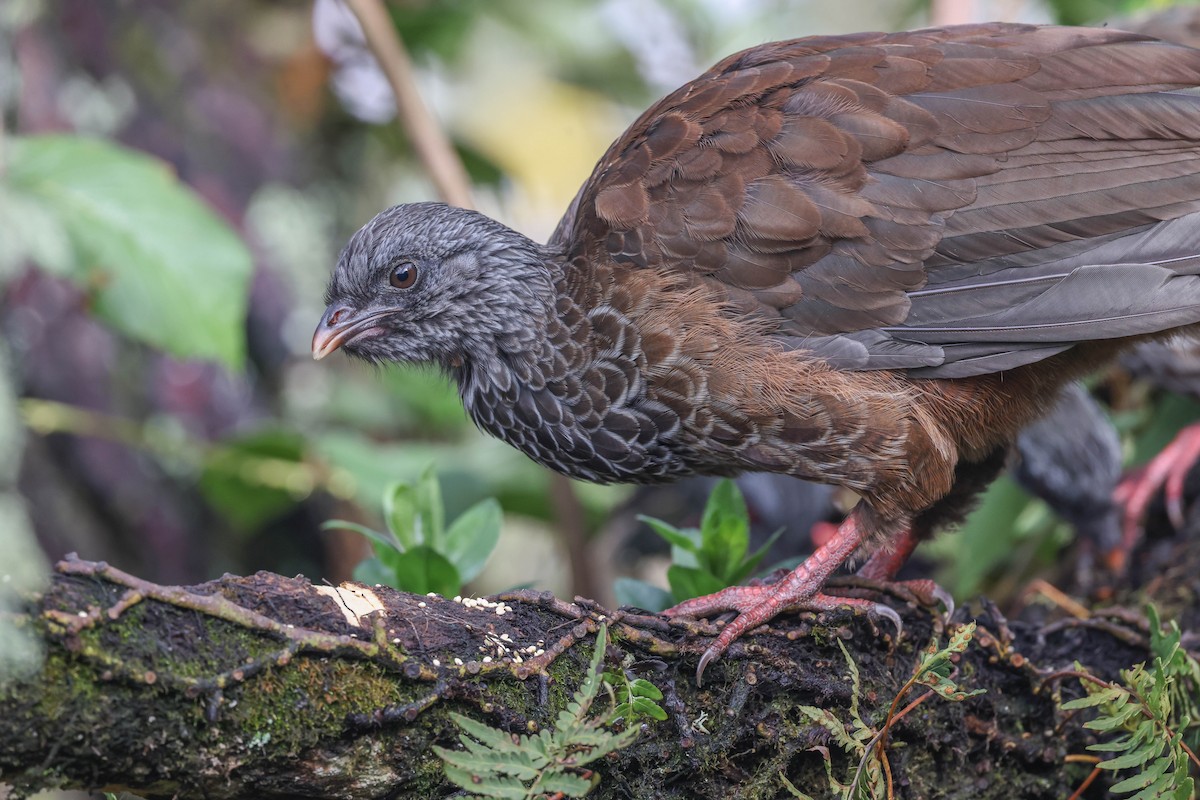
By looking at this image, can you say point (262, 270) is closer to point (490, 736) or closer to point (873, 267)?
point (873, 267)

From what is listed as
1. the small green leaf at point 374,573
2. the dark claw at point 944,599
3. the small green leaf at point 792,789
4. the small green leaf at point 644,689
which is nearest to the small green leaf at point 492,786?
the small green leaf at point 644,689

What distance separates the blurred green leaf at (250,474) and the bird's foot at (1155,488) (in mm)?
3070

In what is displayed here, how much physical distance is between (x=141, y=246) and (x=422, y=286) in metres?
1.11

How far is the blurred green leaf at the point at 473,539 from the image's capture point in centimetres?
276

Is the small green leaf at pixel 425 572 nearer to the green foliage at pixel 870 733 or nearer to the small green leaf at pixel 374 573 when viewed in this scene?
the small green leaf at pixel 374 573

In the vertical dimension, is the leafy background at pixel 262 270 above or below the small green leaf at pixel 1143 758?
above

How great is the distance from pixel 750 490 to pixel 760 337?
2017 mm

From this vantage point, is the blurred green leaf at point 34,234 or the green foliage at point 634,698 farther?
the blurred green leaf at point 34,234

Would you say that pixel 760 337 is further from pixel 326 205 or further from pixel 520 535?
pixel 520 535

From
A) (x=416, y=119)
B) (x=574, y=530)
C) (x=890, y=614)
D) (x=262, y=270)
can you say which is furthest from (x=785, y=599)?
(x=262, y=270)

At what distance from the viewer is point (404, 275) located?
3.13 m

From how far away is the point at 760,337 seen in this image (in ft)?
8.98

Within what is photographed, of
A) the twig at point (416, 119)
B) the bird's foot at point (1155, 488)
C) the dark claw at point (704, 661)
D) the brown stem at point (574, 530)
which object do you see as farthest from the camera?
the brown stem at point (574, 530)

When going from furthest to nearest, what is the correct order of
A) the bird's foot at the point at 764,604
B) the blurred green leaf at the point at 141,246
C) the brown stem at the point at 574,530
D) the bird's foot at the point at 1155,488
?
the brown stem at the point at 574,530 < the bird's foot at the point at 1155,488 < the blurred green leaf at the point at 141,246 < the bird's foot at the point at 764,604
